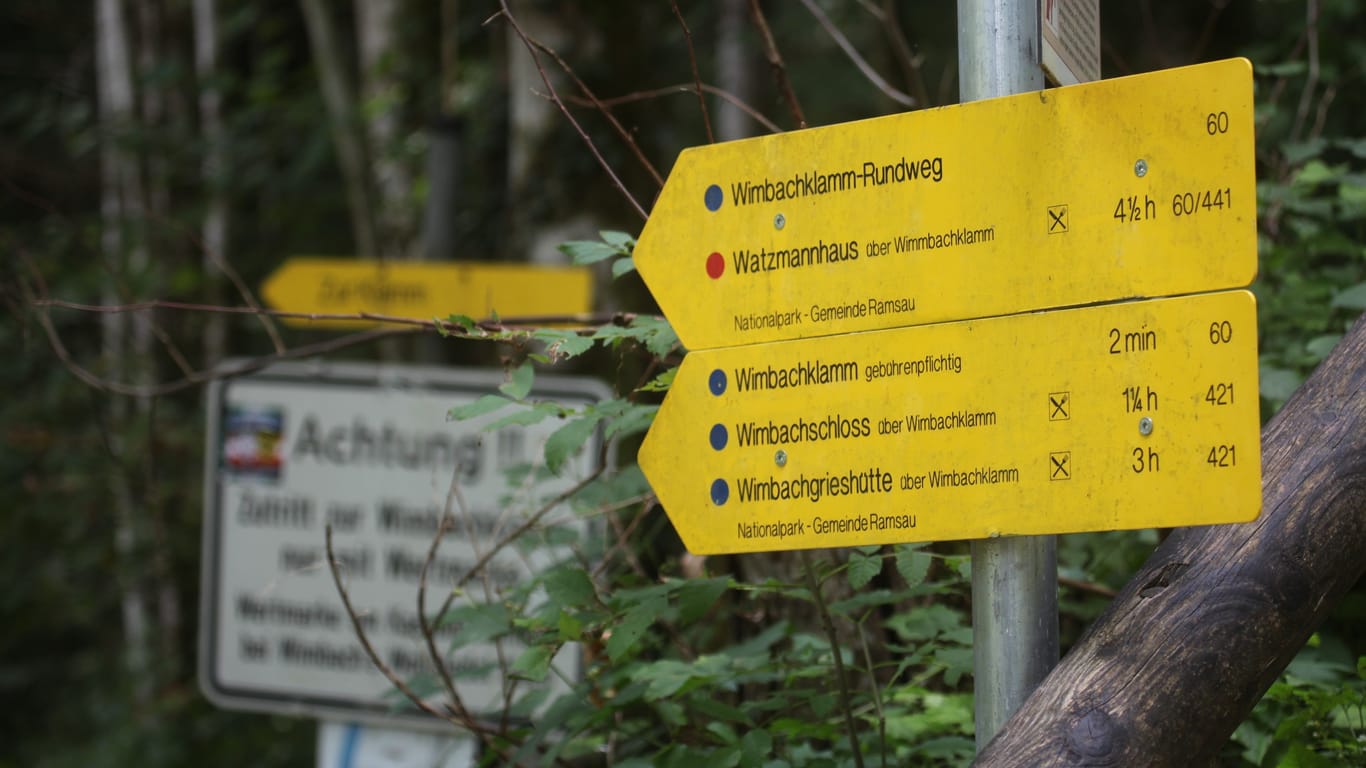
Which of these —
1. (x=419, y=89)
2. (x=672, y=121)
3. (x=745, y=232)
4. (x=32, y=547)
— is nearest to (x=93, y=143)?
(x=419, y=89)

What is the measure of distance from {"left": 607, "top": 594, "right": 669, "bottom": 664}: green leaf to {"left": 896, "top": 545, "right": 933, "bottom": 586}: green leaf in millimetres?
326

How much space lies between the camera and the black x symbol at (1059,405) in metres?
1.32

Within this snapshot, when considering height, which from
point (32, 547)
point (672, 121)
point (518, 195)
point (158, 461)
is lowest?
point (32, 547)

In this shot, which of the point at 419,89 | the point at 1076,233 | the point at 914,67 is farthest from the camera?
the point at 419,89

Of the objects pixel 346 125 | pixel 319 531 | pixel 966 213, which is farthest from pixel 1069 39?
pixel 346 125

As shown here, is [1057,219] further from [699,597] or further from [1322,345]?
[1322,345]

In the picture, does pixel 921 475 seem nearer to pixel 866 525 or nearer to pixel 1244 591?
pixel 866 525

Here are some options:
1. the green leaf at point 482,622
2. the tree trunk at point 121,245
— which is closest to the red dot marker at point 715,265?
the green leaf at point 482,622

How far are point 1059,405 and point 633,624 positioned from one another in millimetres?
716

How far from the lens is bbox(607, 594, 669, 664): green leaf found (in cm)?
177

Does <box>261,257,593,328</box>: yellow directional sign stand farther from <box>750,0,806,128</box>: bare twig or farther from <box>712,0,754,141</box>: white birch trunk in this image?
<box>712,0,754,141</box>: white birch trunk

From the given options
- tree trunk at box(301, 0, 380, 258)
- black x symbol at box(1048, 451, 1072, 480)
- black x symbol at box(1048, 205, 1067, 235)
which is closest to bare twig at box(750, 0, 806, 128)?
black x symbol at box(1048, 205, 1067, 235)

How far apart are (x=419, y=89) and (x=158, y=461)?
8.44 ft

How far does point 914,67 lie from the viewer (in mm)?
2588
